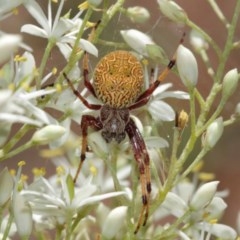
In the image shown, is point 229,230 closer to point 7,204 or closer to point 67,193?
point 67,193

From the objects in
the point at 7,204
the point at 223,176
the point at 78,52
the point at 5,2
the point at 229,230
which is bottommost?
the point at 223,176

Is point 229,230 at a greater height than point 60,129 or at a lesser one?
lesser

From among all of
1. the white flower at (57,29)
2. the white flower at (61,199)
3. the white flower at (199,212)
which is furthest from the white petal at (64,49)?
the white flower at (199,212)

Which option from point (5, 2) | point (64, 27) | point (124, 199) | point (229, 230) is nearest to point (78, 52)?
point (64, 27)

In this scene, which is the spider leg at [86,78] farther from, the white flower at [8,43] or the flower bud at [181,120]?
the white flower at [8,43]

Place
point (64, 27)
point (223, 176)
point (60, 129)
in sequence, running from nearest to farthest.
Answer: point (60, 129) → point (64, 27) → point (223, 176)

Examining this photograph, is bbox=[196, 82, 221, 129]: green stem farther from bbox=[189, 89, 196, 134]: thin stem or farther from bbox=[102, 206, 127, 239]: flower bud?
bbox=[102, 206, 127, 239]: flower bud

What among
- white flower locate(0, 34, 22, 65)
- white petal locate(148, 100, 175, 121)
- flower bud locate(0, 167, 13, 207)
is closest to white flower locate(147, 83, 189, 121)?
white petal locate(148, 100, 175, 121)

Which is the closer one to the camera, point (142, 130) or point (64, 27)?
point (64, 27)
